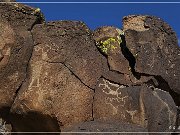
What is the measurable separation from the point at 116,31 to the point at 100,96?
1300 mm

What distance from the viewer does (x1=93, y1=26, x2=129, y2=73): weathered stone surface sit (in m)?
7.12

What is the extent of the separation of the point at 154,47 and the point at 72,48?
4.87 feet

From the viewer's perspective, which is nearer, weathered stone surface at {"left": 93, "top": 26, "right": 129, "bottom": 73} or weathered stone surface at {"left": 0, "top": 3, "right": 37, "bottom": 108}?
weathered stone surface at {"left": 0, "top": 3, "right": 37, "bottom": 108}

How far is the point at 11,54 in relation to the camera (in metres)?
6.87

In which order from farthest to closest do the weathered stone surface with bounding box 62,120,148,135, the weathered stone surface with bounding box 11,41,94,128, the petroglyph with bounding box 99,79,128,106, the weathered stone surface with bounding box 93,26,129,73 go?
the weathered stone surface with bounding box 93,26,129,73 < the petroglyph with bounding box 99,79,128,106 < the weathered stone surface with bounding box 11,41,94,128 < the weathered stone surface with bounding box 62,120,148,135

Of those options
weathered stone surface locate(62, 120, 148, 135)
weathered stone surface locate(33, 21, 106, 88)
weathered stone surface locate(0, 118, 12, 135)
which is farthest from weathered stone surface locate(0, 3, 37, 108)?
weathered stone surface locate(62, 120, 148, 135)

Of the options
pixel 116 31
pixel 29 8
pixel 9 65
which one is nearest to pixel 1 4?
pixel 29 8

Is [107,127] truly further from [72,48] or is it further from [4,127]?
[4,127]

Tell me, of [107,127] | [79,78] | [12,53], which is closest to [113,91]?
[79,78]

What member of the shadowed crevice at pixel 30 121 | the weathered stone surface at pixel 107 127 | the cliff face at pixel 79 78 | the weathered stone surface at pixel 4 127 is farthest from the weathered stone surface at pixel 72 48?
the weathered stone surface at pixel 4 127

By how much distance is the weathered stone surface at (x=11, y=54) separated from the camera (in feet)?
22.4

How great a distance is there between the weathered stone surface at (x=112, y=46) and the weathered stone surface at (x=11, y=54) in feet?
3.91

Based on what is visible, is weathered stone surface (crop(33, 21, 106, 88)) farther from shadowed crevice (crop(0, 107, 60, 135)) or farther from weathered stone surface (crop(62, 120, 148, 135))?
shadowed crevice (crop(0, 107, 60, 135))

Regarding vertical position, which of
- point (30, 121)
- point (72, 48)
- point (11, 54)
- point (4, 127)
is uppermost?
point (72, 48)
